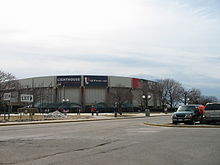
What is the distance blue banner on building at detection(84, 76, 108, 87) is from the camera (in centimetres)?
9694

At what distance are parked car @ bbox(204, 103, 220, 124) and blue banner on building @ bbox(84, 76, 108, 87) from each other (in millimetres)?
76198

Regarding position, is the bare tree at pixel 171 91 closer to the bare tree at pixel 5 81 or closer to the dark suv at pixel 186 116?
the bare tree at pixel 5 81

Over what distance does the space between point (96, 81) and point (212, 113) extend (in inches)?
3036

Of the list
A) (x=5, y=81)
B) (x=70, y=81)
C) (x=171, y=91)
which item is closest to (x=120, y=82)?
(x=70, y=81)

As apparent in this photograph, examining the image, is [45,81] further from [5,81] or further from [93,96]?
[5,81]

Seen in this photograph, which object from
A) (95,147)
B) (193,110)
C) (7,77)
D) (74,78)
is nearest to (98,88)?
(74,78)

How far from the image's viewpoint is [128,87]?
331 feet

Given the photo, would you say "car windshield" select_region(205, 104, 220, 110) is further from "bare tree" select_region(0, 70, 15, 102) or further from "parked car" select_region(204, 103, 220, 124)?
"bare tree" select_region(0, 70, 15, 102)

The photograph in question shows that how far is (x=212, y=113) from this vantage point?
21734 millimetres

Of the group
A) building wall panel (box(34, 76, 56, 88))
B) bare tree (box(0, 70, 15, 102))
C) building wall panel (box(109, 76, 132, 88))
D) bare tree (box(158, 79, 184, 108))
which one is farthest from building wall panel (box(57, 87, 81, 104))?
bare tree (box(0, 70, 15, 102))

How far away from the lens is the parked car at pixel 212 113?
21594mm

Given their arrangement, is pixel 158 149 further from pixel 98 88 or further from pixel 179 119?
pixel 98 88

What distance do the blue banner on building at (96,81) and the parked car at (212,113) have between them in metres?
76.2

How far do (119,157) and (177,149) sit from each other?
2.48 meters
